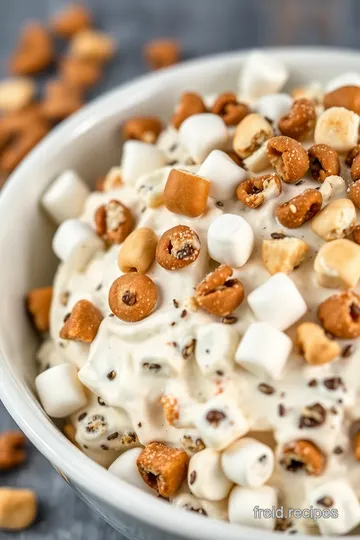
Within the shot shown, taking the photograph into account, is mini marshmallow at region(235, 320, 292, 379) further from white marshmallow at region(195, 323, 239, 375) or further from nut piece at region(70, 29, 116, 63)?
nut piece at region(70, 29, 116, 63)

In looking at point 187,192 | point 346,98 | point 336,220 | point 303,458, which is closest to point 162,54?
point 346,98

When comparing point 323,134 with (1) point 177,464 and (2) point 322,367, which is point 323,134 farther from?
(1) point 177,464

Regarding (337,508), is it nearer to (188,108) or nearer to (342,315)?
(342,315)

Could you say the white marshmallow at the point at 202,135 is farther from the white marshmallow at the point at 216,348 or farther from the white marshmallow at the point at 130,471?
the white marshmallow at the point at 130,471

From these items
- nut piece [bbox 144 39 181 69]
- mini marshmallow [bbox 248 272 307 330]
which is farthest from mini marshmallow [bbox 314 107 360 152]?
nut piece [bbox 144 39 181 69]

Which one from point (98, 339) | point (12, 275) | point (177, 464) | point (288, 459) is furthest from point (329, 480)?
point (12, 275)

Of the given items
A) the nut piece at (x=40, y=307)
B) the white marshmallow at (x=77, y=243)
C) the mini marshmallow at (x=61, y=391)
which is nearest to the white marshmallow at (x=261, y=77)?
the white marshmallow at (x=77, y=243)
